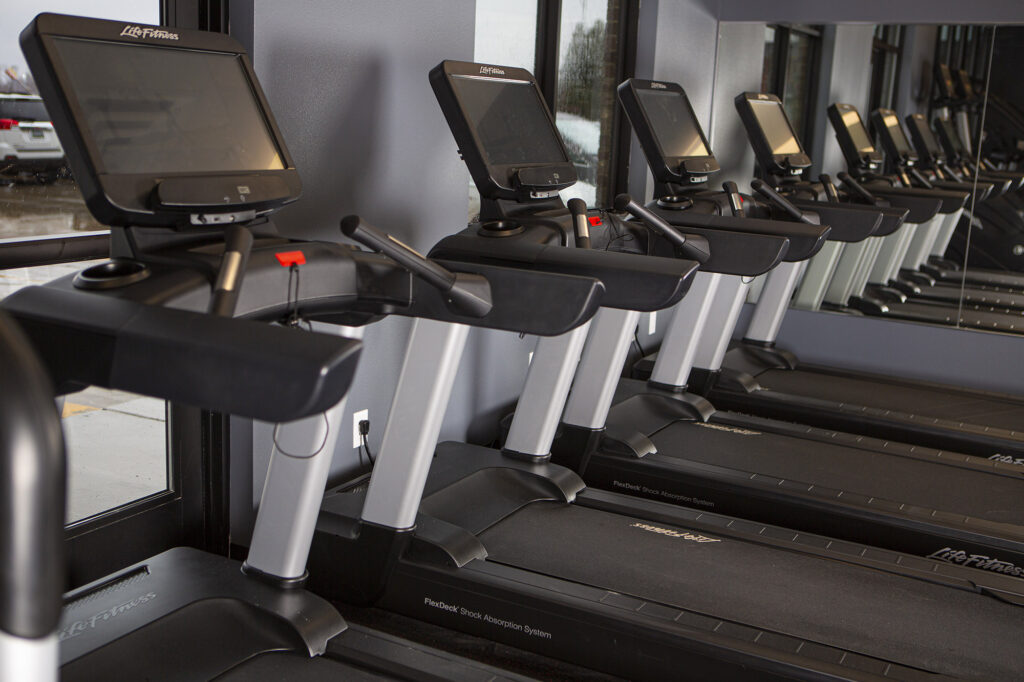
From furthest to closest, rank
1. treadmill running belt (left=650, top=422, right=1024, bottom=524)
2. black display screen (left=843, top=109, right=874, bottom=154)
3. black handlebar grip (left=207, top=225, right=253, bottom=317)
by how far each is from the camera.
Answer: black display screen (left=843, top=109, right=874, bottom=154), treadmill running belt (left=650, top=422, right=1024, bottom=524), black handlebar grip (left=207, top=225, right=253, bottom=317)

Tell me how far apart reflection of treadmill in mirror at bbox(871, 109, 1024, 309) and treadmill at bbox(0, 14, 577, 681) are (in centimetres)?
360

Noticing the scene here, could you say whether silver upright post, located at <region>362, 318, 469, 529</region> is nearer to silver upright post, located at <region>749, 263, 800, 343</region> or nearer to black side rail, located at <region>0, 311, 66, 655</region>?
black side rail, located at <region>0, 311, 66, 655</region>

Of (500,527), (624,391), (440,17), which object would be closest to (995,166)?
(624,391)

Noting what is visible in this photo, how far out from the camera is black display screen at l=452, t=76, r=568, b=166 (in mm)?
2715

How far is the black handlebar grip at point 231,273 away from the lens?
1.53 metres

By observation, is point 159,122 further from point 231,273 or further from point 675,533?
point 675,533

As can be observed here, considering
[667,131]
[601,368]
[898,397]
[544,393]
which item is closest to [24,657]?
[544,393]

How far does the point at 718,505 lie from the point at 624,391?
36.3 inches

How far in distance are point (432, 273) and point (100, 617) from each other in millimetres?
1018

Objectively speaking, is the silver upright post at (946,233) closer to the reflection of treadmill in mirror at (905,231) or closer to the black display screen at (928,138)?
the reflection of treadmill in mirror at (905,231)

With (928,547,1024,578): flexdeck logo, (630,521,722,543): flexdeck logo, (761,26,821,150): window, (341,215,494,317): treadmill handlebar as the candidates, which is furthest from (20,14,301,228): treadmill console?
(761,26,821,150): window

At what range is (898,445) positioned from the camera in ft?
12.8

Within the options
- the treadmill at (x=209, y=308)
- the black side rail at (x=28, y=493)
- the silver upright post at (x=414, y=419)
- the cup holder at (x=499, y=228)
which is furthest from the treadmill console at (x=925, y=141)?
the black side rail at (x=28, y=493)

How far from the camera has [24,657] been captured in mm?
793
